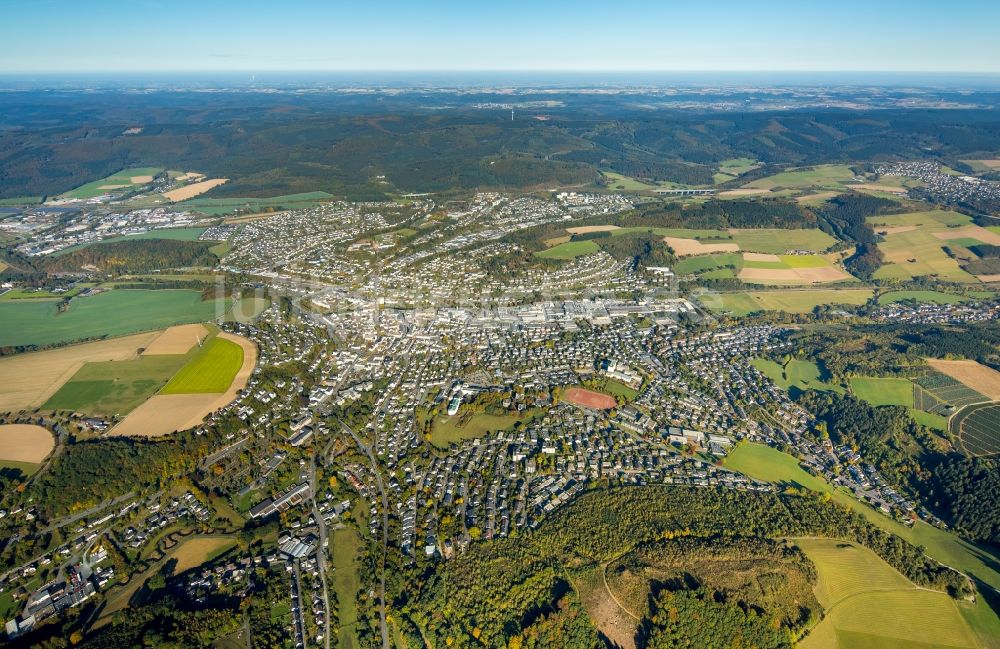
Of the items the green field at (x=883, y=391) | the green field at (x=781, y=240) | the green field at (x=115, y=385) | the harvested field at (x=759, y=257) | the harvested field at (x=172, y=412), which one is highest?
the green field at (x=781, y=240)

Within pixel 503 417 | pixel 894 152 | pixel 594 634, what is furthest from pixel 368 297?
pixel 894 152

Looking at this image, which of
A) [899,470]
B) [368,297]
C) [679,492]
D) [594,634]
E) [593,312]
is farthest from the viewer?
[368,297]

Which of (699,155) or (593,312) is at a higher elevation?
(699,155)

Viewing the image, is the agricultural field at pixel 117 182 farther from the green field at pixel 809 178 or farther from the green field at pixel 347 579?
the green field at pixel 809 178

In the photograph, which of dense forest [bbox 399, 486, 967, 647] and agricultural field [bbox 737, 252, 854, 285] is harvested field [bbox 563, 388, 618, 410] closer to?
dense forest [bbox 399, 486, 967, 647]

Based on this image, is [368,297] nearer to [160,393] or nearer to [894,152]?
[160,393]

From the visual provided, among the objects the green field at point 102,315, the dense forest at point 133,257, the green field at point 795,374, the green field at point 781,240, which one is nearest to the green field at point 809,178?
the green field at point 781,240
